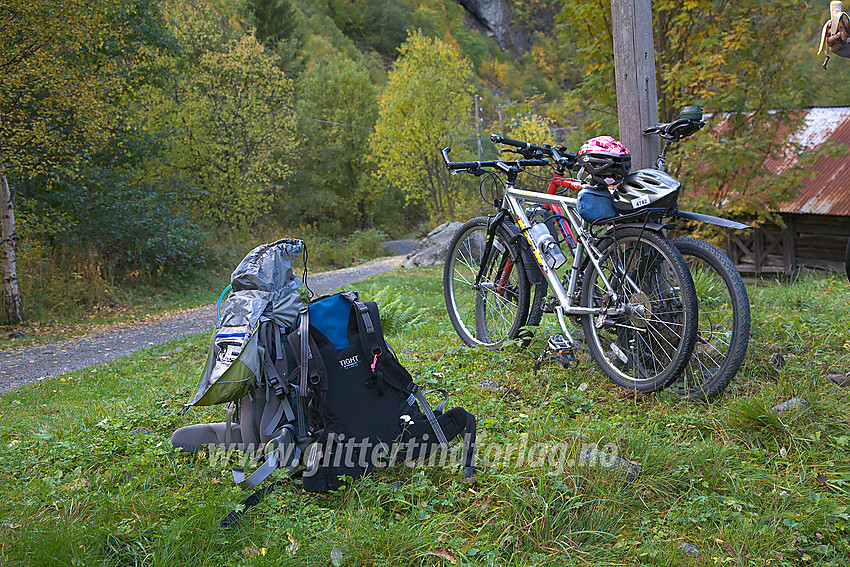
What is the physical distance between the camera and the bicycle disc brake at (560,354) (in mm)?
3602

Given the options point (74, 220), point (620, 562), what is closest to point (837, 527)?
point (620, 562)

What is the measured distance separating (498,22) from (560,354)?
122470 millimetres

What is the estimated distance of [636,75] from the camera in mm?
3844

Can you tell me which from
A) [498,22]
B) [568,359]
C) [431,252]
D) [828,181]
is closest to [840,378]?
[568,359]

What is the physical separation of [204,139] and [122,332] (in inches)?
472

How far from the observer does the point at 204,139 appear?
20.2m

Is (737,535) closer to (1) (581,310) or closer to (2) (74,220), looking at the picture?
(1) (581,310)

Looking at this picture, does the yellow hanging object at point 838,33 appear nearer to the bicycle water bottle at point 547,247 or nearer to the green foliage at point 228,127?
the bicycle water bottle at point 547,247

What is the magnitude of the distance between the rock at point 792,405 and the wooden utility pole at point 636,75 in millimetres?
1776

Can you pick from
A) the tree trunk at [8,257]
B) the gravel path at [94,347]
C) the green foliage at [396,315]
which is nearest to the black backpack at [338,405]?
the green foliage at [396,315]

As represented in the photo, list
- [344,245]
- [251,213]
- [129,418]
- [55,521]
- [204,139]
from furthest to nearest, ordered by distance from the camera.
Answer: [344,245], [251,213], [204,139], [129,418], [55,521]

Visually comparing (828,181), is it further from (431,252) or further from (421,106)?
(421,106)

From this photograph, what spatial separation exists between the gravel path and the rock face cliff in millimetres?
113598

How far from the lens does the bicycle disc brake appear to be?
3.60 meters
